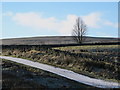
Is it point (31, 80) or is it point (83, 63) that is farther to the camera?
point (83, 63)

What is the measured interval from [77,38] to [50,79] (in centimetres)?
5610

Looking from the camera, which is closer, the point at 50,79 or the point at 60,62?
the point at 50,79

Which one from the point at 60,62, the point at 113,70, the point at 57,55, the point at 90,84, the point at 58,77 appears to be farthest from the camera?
the point at 57,55

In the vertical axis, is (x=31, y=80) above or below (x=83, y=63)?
below

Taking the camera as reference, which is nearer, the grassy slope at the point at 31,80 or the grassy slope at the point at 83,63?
the grassy slope at the point at 31,80

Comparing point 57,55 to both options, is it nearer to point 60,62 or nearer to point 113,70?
point 60,62

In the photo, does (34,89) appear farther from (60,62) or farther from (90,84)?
(60,62)

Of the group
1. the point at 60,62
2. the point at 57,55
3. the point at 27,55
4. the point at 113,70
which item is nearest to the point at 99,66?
the point at 113,70

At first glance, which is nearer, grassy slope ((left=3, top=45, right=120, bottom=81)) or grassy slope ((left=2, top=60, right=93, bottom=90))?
grassy slope ((left=2, top=60, right=93, bottom=90))

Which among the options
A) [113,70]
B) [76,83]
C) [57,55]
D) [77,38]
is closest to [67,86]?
[76,83]

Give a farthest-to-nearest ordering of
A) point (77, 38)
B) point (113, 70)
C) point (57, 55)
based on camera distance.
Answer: point (77, 38) → point (57, 55) → point (113, 70)

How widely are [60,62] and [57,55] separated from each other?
3340mm

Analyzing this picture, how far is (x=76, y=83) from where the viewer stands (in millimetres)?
18828

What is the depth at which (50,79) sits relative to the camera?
1972cm
